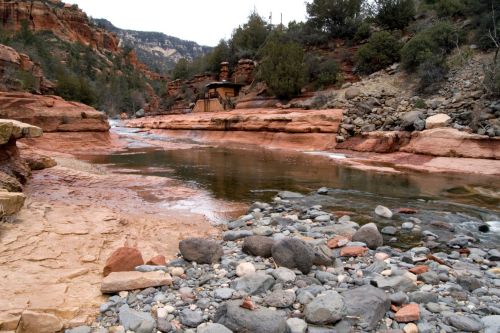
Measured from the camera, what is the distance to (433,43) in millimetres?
20156

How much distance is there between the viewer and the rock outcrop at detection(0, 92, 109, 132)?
53.4 ft

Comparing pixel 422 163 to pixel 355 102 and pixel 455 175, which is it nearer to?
pixel 455 175

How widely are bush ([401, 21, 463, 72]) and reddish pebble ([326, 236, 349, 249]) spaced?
59.2 feet

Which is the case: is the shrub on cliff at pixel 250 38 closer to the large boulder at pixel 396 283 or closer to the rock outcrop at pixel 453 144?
the rock outcrop at pixel 453 144

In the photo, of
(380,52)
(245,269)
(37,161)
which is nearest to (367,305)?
(245,269)

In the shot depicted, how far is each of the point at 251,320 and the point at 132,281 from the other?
4.19 ft

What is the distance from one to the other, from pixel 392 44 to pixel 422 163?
12.6 metres

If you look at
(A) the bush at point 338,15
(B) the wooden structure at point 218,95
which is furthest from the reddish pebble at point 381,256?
(B) the wooden structure at point 218,95

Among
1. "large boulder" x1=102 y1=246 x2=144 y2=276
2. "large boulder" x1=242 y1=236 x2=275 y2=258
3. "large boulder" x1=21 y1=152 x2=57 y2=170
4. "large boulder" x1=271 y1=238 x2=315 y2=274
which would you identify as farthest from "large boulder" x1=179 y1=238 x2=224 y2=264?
"large boulder" x1=21 y1=152 x2=57 y2=170

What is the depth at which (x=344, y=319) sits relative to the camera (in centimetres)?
291

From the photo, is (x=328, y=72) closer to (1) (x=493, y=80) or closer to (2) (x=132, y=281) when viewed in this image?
(1) (x=493, y=80)

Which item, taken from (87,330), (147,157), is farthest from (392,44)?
(87,330)

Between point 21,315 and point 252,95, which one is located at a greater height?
point 252,95

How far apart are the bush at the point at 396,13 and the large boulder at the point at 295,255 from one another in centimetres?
2636
